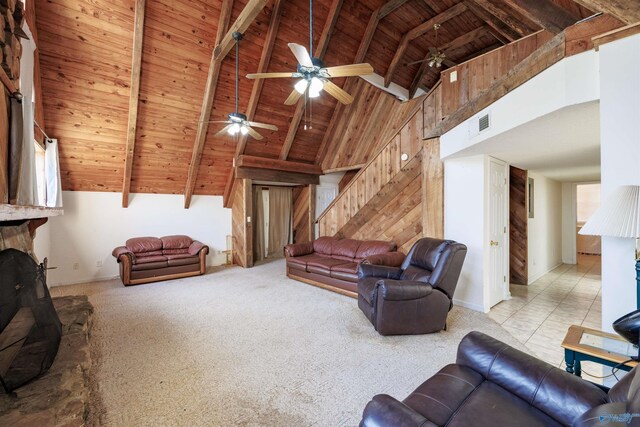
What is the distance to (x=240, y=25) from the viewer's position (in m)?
3.78

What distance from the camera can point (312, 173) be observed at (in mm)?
7359

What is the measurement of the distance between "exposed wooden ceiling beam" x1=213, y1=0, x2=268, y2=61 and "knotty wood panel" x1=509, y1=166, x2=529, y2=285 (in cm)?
488

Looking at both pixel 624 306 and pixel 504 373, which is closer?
pixel 504 373

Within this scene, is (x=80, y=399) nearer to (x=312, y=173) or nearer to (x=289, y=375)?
(x=289, y=375)

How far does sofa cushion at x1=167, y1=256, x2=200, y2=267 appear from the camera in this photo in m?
5.33

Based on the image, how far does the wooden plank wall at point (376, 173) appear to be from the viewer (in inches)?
169

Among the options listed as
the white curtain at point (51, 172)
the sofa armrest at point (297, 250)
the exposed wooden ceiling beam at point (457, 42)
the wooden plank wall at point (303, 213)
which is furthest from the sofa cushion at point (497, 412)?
the exposed wooden ceiling beam at point (457, 42)

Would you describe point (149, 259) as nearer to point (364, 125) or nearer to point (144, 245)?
point (144, 245)

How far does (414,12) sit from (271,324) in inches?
243

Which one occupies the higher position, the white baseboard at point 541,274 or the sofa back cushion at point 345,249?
the sofa back cushion at point 345,249

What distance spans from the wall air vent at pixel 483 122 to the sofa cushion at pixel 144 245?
19.6 feet

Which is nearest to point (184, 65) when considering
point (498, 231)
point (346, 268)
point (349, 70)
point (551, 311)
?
point (349, 70)

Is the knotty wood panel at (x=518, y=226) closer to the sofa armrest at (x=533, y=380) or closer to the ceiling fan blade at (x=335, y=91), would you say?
the ceiling fan blade at (x=335, y=91)

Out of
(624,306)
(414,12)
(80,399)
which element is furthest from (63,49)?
(624,306)
